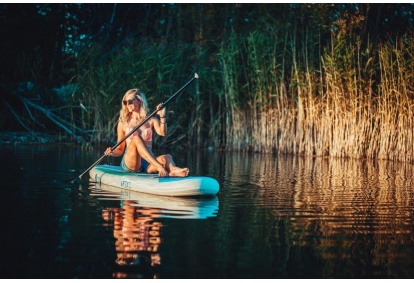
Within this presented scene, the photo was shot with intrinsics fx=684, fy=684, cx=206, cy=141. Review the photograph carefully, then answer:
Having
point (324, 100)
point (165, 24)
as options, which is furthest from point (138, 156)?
point (165, 24)

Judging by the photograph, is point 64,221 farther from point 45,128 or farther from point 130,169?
point 45,128

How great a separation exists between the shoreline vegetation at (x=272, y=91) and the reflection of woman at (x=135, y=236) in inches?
281

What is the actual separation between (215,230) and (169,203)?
1.42 meters

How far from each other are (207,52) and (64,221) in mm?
10760

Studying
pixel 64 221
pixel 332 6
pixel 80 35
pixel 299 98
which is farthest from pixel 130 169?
pixel 80 35

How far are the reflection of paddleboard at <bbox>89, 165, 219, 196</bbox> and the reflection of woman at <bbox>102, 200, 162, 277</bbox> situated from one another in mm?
787

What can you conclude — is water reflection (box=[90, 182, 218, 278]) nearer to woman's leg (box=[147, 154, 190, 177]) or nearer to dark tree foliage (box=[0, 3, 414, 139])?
woman's leg (box=[147, 154, 190, 177])

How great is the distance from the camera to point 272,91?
532 inches

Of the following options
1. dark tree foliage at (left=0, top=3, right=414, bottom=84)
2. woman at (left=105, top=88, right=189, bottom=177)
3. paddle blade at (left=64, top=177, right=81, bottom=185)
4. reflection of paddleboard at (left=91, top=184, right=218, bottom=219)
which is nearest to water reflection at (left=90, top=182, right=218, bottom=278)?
reflection of paddleboard at (left=91, top=184, right=218, bottom=219)

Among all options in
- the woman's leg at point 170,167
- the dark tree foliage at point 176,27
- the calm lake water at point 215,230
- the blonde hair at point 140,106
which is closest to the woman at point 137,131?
the blonde hair at point 140,106

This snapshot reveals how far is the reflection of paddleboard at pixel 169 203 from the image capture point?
18.3 feet

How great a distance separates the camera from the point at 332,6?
1429cm

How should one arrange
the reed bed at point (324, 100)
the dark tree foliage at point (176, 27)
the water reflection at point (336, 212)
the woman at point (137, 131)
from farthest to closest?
the dark tree foliage at point (176, 27) < the reed bed at point (324, 100) < the woman at point (137, 131) < the water reflection at point (336, 212)

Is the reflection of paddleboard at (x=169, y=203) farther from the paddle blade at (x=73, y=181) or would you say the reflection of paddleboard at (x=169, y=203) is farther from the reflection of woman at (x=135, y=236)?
the paddle blade at (x=73, y=181)
